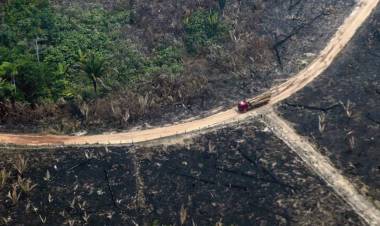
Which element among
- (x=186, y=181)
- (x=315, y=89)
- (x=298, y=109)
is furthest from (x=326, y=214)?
(x=315, y=89)

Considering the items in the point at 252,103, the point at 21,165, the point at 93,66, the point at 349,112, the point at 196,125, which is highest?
the point at 93,66

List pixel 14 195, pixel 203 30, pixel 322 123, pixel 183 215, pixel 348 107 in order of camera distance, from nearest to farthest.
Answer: pixel 183 215
pixel 14 195
pixel 322 123
pixel 348 107
pixel 203 30

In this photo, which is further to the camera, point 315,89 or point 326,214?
point 315,89

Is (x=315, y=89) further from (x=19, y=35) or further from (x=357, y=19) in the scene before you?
(x=19, y=35)

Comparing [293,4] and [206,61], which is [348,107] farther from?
[293,4]

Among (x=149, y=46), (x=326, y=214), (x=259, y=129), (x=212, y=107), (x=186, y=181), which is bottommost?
(x=326, y=214)

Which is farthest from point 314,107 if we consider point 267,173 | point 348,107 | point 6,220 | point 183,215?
point 6,220

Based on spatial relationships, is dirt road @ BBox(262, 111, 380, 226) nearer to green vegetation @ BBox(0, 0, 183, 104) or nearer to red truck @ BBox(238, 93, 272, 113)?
red truck @ BBox(238, 93, 272, 113)

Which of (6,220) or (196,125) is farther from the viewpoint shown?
(196,125)
